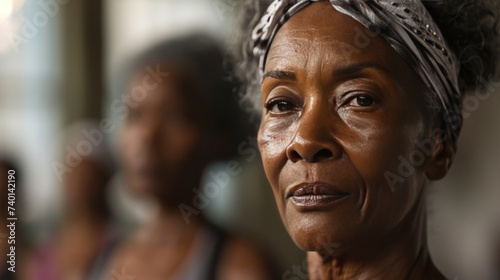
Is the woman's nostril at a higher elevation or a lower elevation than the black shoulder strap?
higher

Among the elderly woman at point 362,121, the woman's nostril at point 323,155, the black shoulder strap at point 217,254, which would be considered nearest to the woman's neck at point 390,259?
the elderly woman at point 362,121

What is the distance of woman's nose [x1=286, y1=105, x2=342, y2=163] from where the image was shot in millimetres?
717

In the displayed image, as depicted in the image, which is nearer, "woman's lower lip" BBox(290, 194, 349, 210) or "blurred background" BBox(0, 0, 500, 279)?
"woman's lower lip" BBox(290, 194, 349, 210)

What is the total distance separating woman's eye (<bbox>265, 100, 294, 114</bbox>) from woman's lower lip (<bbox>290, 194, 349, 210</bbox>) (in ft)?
0.31

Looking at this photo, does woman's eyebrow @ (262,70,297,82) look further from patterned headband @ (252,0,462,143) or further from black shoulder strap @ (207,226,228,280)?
black shoulder strap @ (207,226,228,280)

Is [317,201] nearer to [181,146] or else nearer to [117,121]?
[181,146]

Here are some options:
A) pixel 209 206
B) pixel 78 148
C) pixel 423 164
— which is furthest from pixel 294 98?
pixel 78 148

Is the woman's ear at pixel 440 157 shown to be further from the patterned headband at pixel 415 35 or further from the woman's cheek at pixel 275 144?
the woman's cheek at pixel 275 144

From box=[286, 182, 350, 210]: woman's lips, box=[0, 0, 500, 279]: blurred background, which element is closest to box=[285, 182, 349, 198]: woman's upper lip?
box=[286, 182, 350, 210]: woman's lips

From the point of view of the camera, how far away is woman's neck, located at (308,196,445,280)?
760 mm

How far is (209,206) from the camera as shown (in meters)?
1.04

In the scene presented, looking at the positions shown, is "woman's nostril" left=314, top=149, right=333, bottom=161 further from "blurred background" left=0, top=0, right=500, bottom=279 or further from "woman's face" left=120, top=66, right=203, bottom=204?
"woman's face" left=120, top=66, right=203, bottom=204

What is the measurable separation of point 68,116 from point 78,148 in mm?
83

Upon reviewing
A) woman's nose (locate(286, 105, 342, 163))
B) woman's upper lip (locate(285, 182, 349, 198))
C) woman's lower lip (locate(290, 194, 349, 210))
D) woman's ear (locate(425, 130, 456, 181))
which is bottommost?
woman's ear (locate(425, 130, 456, 181))
